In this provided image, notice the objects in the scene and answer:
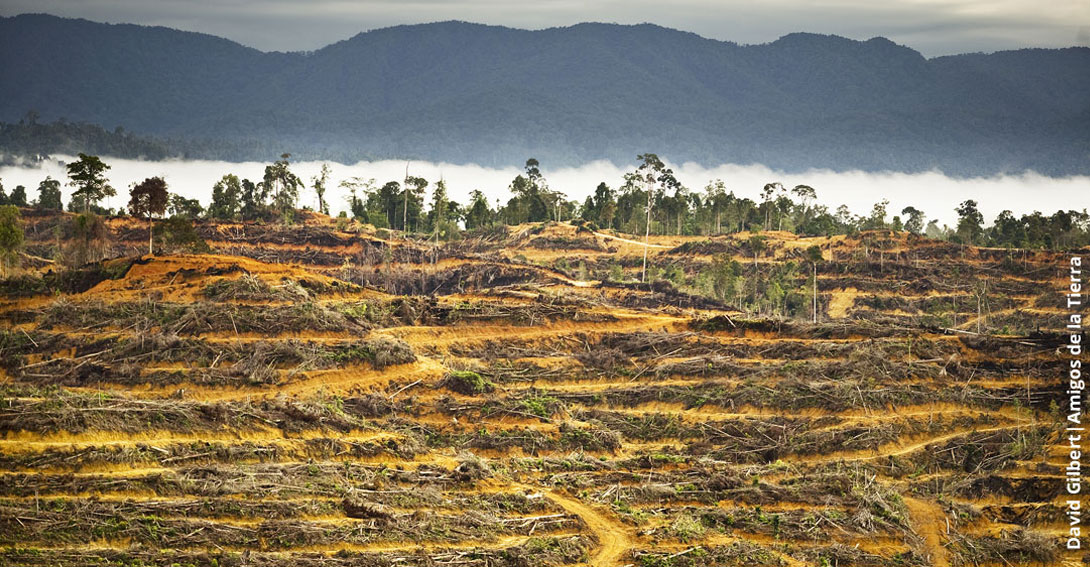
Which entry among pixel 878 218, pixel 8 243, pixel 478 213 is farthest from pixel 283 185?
pixel 878 218

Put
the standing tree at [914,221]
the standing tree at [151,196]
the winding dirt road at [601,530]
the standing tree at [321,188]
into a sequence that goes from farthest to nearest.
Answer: the standing tree at [914,221], the standing tree at [321,188], the standing tree at [151,196], the winding dirt road at [601,530]

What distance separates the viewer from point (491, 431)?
123 feet

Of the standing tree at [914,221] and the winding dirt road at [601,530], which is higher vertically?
the standing tree at [914,221]

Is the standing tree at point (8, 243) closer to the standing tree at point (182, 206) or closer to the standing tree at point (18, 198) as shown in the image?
the standing tree at point (182, 206)

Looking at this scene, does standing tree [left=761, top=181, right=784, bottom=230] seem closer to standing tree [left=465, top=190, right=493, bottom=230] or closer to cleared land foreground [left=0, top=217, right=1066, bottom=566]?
standing tree [left=465, top=190, right=493, bottom=230]

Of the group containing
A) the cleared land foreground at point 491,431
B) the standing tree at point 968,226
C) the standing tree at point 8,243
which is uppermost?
the standing tree at point 968,226

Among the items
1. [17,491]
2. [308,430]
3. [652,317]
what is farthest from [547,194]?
[17,491]

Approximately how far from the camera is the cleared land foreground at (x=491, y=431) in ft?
87.4

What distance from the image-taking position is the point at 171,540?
2484 cm

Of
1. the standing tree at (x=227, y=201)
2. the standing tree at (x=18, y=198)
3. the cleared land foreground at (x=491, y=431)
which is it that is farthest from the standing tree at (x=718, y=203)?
the standing tree at (x=18, y=198)

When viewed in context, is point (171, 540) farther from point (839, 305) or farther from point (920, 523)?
point (839, 305)

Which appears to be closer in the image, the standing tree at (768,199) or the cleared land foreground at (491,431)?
the cleared land foreground at (491,431)

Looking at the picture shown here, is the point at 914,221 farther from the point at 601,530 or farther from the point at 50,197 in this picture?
the point at 601,530

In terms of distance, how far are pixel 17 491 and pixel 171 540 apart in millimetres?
3589
